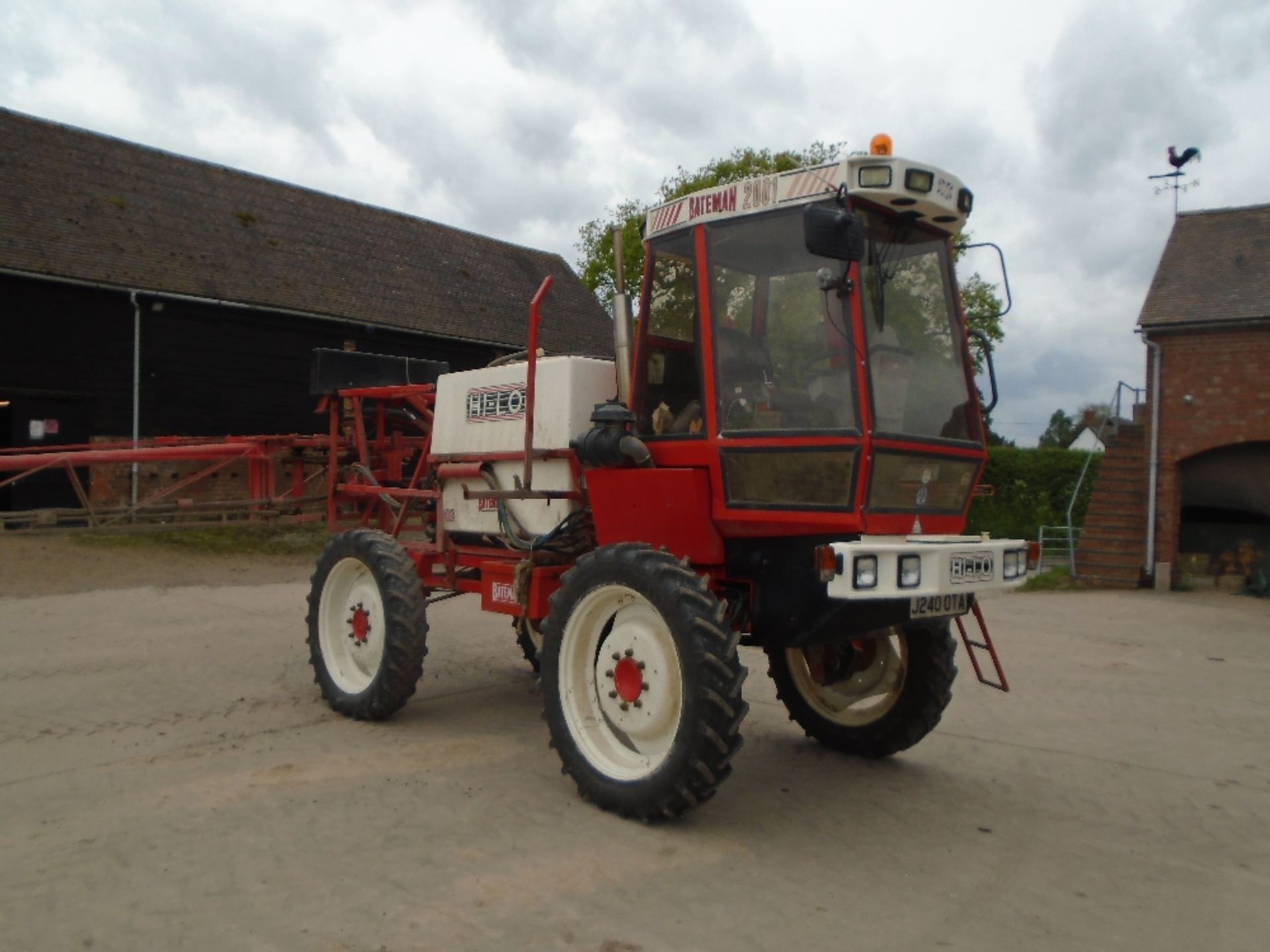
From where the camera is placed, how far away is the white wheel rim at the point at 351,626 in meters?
6.48

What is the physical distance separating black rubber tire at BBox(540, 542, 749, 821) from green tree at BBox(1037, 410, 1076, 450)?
6805 cm

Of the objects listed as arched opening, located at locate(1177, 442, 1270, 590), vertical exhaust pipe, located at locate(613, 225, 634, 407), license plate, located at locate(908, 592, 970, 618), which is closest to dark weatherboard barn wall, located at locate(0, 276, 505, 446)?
vertical exhaust pipe, located at locate(613, 225, 634, 407)

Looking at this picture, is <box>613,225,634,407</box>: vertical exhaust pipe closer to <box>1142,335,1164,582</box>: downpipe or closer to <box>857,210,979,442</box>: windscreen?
<box>857,210,979,442</box>: windscreen

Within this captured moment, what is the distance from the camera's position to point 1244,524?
710 inches

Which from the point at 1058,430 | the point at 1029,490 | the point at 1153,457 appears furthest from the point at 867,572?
the point at 1058,430

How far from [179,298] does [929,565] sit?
56.8ft

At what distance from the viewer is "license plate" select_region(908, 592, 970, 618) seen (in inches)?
188

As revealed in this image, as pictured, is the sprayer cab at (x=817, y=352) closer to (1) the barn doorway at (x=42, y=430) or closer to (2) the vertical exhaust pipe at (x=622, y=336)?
(2) the vertical exhaust pipe at (x=622, y=336)

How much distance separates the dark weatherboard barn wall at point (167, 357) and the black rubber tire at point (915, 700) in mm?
15999

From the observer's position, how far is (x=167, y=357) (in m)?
19.1

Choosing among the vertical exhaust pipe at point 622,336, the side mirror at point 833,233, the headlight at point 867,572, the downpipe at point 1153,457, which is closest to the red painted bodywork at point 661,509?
the vertical exhaust pipe at point 622,336

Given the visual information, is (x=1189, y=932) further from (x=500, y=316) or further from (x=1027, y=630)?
(x=500, y=316)

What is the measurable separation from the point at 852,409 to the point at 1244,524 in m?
16.7

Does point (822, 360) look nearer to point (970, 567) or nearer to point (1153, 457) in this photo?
point (970, 567)
